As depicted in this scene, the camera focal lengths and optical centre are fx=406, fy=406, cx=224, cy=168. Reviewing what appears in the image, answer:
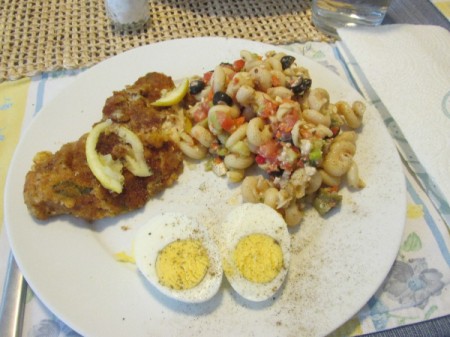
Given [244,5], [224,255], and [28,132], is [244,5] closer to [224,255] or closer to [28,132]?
[28,132]

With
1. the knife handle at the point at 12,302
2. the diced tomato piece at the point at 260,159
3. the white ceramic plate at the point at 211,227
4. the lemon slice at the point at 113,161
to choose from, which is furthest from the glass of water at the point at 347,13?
the knife handle at the point at 12,302

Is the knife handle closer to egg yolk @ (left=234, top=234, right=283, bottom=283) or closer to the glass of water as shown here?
egg yolk @ (left=234, top=234, right=283, bottom=283)

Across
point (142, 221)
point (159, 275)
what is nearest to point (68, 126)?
point (142, 221)

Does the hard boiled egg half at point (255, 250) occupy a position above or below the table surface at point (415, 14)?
below

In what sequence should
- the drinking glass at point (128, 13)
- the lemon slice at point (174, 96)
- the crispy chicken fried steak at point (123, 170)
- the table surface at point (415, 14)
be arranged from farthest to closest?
the table surface at point (415, 14)
the drinking glass at point (128, 13)
the lemon slice at point (174, 96)
the crispy chicken fried steak at point (123, 170)

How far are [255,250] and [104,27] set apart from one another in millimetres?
1756

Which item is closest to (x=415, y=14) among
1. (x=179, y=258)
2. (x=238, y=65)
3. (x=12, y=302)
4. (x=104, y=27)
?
(x=238, y=65)

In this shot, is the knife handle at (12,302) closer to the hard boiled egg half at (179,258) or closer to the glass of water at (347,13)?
the hard boiled egg half at (179,258)

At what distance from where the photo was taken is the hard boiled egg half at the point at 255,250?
50.9 inches

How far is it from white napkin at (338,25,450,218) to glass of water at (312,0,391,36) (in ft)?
0.54

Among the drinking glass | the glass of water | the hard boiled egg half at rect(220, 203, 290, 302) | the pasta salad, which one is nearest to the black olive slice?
the pasta salad

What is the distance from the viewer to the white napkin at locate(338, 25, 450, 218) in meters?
1.76

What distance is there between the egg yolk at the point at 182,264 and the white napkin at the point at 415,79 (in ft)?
3.45

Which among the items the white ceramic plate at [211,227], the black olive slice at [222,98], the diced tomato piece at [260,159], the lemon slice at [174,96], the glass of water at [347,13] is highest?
the glass of water at [347,13]
